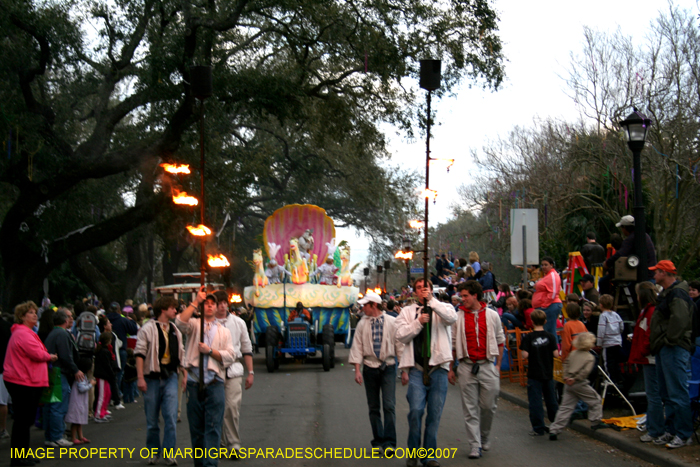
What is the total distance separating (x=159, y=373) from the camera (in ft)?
27.5

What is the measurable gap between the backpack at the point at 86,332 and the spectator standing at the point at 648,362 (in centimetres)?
744

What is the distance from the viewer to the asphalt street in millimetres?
8312

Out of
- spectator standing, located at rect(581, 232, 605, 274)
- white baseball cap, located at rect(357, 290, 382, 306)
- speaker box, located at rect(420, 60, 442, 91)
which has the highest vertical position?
speaker box, located at rect(420, 60, 442, 91)

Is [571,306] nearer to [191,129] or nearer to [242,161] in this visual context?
[191,129]

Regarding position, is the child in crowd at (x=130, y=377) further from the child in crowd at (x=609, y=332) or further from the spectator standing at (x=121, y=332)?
the child in crowd at (x=609, y=332)

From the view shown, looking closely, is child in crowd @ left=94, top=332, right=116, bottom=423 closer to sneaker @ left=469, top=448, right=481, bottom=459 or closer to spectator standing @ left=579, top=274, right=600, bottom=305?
sneaker @ left=469, top=448, right=481, bottom=459

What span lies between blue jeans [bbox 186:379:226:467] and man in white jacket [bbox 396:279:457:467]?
1938 mm

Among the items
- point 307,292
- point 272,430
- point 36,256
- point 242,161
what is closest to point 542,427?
point 272,430

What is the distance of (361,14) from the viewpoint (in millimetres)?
19906

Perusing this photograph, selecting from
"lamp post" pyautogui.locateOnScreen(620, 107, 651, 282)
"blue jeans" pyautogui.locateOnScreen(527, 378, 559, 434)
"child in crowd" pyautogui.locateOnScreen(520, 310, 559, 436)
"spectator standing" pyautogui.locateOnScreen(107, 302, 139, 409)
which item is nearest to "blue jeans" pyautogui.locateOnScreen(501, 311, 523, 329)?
"lamp post" pyautogui.locateOnScreen(620, 107, 651, 282)

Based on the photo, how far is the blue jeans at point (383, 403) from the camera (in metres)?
8.66

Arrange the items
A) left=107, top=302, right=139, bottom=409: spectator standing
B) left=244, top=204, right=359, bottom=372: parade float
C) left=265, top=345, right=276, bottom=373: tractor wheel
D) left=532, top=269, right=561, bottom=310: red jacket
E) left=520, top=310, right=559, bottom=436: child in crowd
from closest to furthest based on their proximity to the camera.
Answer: left=520, top=310, right=559, bottom=436: child in crowd < left=532, top=269, right=561, bottom=310: red jacket < left=107, top=302, right=139, bottom=409: spectator standing < left=265, top=345, right=276, bottom=373: tractor wheel < left=244, top=204, right=359, bottom=372: parade float

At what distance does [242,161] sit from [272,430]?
19.1 meters

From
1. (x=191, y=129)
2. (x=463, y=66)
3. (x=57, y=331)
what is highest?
(x=463, y=66)
